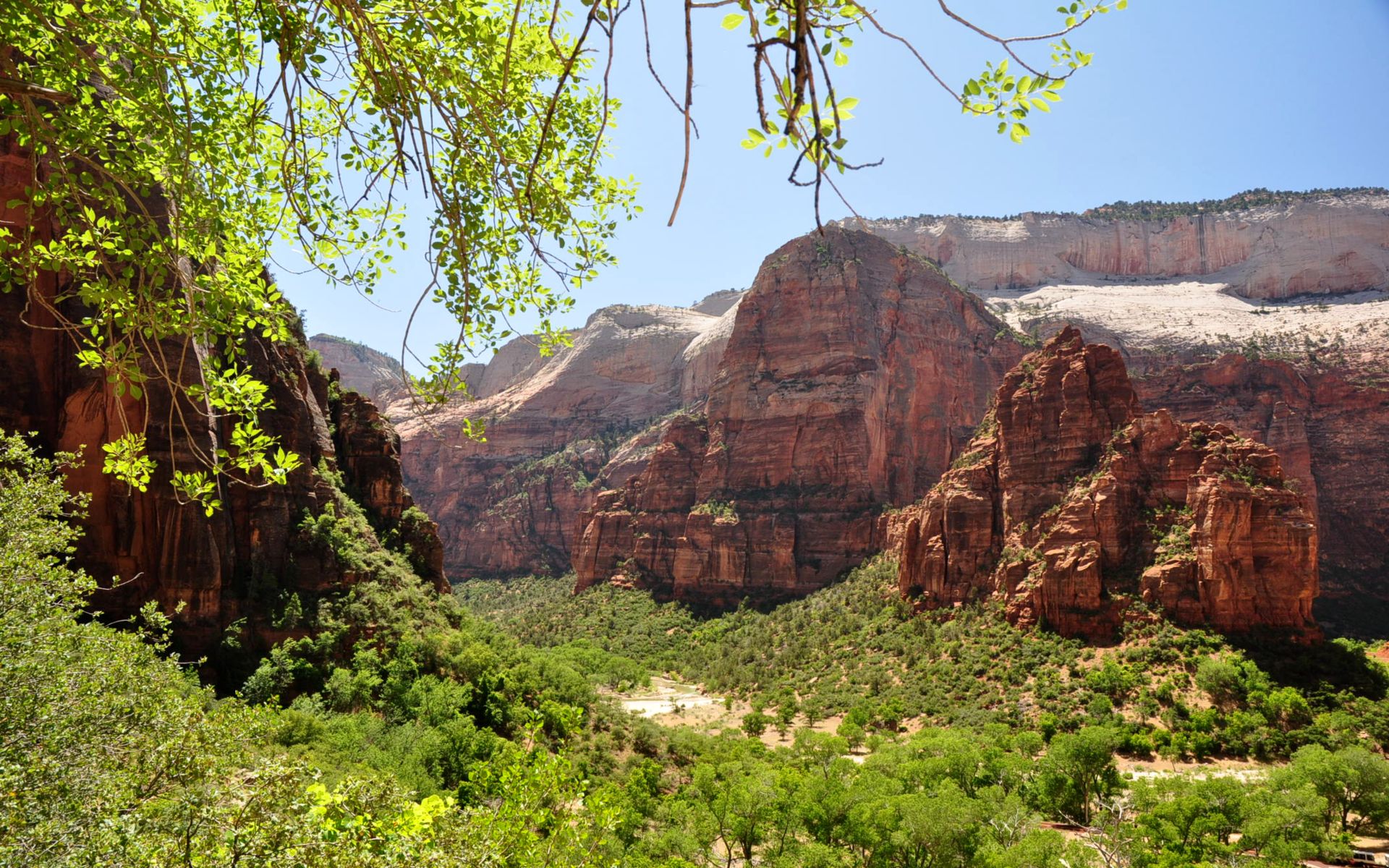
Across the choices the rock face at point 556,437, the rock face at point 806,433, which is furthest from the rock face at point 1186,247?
the rock face at point 556,437

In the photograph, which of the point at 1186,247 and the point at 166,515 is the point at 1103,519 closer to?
the point at 166,515

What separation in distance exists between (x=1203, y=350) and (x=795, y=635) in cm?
7239

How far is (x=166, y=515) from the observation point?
22.5 meters

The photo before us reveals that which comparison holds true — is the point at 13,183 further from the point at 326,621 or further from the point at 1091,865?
the point at 1091,865

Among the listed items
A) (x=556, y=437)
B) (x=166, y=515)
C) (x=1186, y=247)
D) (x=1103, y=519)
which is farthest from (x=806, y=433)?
(x=1186, y=247)

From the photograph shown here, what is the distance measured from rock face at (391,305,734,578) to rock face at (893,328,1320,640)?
6604cm

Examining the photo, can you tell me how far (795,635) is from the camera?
56594 mm

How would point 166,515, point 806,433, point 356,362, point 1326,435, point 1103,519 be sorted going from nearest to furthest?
point 166,515
point 1103,519
point 1326,435
point 806,433
point 356,362

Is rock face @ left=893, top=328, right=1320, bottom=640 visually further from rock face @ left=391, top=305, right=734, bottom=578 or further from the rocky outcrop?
the rocky outcrop

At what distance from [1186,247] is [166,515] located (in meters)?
153

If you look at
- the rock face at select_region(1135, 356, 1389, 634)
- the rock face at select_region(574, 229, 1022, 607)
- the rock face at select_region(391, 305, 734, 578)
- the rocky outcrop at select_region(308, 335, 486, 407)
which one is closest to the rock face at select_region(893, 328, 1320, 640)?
the rock face at select_region(574, 229, 1022, 607)

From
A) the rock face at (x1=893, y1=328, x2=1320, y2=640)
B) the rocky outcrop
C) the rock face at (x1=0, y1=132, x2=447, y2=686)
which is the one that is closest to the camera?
the rock face at (x1=0, y1=132, x2=447, y2=686)

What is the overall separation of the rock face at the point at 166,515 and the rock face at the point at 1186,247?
133m

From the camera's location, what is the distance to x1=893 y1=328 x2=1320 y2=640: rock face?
34812 mm
